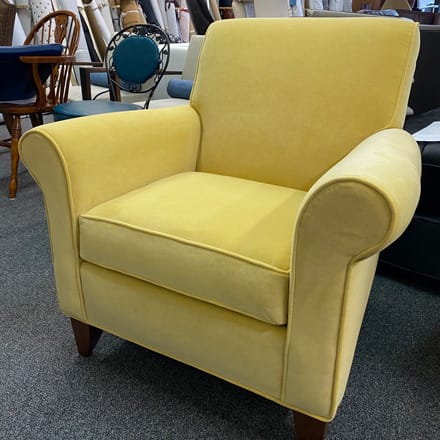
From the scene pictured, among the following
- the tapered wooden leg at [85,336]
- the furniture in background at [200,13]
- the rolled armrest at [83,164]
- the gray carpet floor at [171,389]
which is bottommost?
the gray carpet floor at [171,389]

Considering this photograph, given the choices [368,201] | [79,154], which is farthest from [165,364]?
[368,201]

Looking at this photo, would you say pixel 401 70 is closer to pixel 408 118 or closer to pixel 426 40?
pixel 408 118

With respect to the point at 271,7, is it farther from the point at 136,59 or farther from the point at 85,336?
the point at 85,336

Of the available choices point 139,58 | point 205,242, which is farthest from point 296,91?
point 139,58

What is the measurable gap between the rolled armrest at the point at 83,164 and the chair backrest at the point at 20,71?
1.11m

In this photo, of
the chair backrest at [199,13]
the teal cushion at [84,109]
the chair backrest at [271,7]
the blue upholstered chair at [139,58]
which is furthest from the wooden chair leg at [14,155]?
the chair backrest at [199,13]

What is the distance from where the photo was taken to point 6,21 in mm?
2859

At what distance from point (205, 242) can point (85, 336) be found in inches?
19.3

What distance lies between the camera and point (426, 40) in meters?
1.72

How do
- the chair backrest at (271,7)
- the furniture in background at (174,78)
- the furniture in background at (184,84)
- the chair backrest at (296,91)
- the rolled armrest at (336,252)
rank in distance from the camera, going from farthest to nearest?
the chair backrest at (271,7) → the furniture in background at (184,84) → the furniture in background at (174,78) → the chair backrest at (296,91) → the rolled armrest at (336,252)

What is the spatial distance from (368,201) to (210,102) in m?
0.82

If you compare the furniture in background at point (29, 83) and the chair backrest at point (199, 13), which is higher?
the chair backrest at point (199, 13)

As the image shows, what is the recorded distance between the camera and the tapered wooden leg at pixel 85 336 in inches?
42.2

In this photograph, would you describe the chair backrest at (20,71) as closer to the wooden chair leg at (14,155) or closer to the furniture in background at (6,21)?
the wooden chair leg at (14,155)
